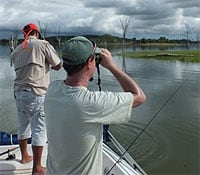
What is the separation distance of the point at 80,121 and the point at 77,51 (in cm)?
34

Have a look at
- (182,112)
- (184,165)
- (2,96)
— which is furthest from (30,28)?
(2,96)

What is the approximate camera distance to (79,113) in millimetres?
1688

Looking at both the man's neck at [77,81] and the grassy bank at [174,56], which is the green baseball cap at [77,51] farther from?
the grassy bank at [174,56]

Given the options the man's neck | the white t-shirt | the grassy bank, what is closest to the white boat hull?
the white t-shirt

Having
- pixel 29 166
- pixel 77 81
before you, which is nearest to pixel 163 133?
pixel 29 166

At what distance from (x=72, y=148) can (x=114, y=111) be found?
0.91 feet

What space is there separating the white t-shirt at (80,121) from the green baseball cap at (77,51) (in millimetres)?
134

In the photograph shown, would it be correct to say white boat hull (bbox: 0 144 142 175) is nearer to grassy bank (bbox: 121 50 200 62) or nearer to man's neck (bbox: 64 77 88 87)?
man's neck (bbox: 64 77 88 87)

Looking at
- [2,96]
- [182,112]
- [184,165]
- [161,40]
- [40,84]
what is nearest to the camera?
Answer: [40,84]

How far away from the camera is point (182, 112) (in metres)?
9.78

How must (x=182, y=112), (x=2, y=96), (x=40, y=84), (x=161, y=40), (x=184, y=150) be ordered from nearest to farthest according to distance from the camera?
(x=40, y=84) → (x=184, y=150) → (x=182, y=112) → (x=2, y=96) → (x=161, y=40)

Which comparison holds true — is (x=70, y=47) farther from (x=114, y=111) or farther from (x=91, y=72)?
(x=114, y=111)

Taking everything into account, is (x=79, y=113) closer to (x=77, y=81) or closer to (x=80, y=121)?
(x=80, y=121)

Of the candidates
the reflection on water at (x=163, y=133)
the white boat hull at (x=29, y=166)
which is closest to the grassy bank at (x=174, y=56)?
the reflection on water at (x=163, y=133)
